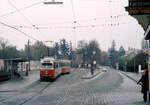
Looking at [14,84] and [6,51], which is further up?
[6,51]

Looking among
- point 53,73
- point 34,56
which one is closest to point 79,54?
point 34,56

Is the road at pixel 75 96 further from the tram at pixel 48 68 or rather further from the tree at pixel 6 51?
the tree at pixel 6 51

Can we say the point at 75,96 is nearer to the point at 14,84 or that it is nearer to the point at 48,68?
the point at 14,84

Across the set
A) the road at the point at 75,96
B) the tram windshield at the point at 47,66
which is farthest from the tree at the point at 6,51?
the road at the point at 75,96

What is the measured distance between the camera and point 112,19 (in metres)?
31.1

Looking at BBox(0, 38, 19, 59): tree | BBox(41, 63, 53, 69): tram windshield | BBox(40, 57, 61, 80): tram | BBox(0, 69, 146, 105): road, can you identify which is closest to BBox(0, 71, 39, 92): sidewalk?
BBox(0, 69, 146, 105): road

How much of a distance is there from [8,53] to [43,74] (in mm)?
43301

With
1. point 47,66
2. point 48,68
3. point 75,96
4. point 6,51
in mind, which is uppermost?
point 6,51

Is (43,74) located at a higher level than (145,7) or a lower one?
lower

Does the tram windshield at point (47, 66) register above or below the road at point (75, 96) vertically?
above

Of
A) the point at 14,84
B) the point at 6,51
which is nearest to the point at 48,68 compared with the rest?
the point at 14,84

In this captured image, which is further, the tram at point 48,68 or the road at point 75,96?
the tram at point 48,68

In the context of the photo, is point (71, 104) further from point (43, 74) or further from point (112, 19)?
point (43, 74)

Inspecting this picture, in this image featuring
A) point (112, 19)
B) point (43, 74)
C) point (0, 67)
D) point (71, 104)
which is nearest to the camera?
point (71, 104)
